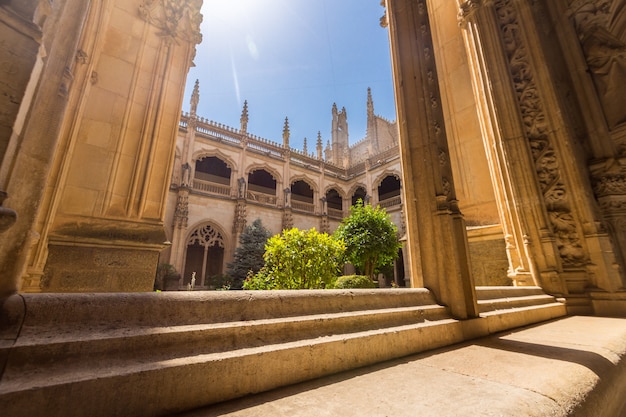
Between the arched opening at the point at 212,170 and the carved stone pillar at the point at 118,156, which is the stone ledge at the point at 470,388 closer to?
the carved stone pillar at the point at 118,156

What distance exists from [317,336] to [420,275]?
1519mm

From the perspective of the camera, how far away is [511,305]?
290 cm

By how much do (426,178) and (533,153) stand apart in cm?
349

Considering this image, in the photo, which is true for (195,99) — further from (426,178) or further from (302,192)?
(426,178)

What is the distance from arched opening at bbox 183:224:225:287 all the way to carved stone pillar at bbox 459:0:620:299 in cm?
1574

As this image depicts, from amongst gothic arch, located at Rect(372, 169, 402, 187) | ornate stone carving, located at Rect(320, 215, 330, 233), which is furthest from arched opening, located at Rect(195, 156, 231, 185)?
gothic arch, located at Rect(372, 169, 402, 187)

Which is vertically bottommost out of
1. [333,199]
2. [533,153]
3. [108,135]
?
[108,135]

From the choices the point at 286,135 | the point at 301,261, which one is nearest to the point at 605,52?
the point at 301,261

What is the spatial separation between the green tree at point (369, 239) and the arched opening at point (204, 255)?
889 centimetres

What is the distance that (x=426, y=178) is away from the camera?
8.45ft

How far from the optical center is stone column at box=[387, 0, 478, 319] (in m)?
2.28

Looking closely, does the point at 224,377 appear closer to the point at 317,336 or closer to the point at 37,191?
the point at 317,336

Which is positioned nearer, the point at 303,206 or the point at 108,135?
the point at 108,135

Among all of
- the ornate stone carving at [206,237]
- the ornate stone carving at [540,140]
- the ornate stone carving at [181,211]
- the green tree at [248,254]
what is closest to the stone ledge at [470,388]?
the ornate stone carving at [540,140]
